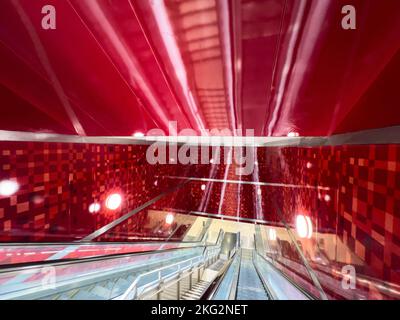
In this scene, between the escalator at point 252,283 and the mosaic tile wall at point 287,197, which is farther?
the escalator at point 252,283

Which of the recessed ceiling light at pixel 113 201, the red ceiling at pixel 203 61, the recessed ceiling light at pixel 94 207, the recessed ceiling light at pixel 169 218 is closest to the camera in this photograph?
the red ceiling at pixel 203 61

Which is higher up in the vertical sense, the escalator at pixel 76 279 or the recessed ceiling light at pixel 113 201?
the recessed ceiling light at pixel 113 201

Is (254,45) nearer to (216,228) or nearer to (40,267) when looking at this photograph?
(40,267)

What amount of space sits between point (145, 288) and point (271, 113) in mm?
1779

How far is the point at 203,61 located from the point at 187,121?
103cm

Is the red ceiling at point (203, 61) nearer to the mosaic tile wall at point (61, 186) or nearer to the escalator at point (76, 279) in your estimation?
the mosaic tile wall at point (61, 186)

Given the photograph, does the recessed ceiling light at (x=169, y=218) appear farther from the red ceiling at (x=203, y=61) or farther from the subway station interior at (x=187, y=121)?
the red ceiling at (x=203, y=61)

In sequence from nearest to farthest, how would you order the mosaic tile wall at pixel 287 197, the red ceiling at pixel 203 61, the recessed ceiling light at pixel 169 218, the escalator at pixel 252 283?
1. the red ceiling at pixel 203 61
2. the mosaic tile wall at pixel 287 197
3. the escalator at pixel 252 283
4. the recessed ceiling light at pixel 169 218

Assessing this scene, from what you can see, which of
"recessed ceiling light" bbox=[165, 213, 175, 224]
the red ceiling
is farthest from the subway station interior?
"recessed ceiling light" bbox=[165, 213, 175, 224]

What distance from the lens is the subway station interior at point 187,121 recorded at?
38.3 inches

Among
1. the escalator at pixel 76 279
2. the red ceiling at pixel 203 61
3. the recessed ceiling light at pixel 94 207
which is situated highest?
the red ceiling at pixel 203 61

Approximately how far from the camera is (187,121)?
7.30ft

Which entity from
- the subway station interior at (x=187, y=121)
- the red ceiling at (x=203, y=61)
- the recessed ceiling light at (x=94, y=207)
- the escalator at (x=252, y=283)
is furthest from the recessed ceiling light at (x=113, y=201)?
the escalator at (x=252, y=283)

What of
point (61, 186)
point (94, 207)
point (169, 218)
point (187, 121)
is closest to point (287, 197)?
point (187, 121)
